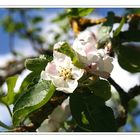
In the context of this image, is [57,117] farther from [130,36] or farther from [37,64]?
[130,36]

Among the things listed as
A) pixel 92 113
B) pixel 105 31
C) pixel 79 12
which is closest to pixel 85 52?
pixel 92 113

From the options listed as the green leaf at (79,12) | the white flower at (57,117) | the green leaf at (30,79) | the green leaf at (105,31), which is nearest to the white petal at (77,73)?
the green leaf at (30,79)

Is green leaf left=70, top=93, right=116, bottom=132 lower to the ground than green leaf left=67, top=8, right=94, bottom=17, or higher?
lower

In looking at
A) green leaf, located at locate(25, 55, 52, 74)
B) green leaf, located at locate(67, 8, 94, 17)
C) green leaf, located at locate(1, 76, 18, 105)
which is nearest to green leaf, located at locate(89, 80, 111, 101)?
green leaf, located at locate(25, 55, 52, 74)

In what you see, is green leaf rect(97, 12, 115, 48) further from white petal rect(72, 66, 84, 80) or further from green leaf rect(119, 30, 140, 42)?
white petal rect(72, 66, 84, 80)

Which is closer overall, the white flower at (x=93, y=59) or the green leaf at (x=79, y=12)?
the white flower at (x=93, y=59)

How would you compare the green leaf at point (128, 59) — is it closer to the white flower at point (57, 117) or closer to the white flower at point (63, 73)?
the white flower at point (57, 117)
